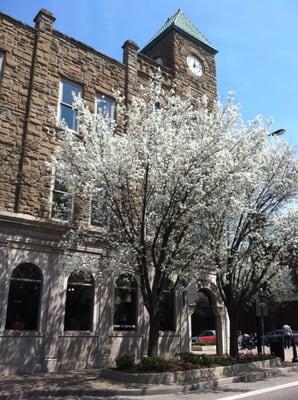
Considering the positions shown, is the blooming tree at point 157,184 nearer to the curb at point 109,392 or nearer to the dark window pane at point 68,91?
the curb at point 109,392

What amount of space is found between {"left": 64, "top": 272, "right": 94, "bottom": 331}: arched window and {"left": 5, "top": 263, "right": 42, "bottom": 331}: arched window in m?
1.23

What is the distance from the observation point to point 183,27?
947 inches

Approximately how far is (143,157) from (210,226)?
3.64m

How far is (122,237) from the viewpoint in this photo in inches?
547

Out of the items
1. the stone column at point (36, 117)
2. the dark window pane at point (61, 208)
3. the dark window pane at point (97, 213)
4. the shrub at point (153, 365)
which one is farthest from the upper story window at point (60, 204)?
the shrub at point (153, 365)

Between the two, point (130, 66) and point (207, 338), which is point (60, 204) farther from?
point (207, 338)

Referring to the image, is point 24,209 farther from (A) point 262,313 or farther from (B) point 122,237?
(A) point 262,313

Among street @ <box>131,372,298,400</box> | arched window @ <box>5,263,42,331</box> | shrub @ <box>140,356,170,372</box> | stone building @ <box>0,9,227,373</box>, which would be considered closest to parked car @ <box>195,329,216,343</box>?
stone building @ <box>0,9,227,373</box>

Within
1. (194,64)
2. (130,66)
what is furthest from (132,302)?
(194,64)

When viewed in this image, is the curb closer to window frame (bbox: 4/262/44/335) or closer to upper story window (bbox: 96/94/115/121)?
window frame (bbox: 4/262/44/335)

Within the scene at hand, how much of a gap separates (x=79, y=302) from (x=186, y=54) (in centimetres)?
1440

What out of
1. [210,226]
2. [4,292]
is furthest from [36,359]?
[210,226]

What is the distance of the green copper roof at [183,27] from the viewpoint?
78.0ft

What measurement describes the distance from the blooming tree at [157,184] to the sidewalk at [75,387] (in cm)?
180
